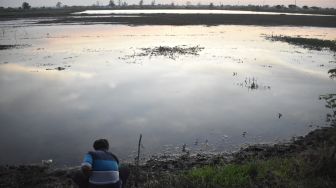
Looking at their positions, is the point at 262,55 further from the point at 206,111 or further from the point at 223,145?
the point at 223,145

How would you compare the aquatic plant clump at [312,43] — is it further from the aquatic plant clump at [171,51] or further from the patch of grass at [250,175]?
the patch of grass at [250,175]

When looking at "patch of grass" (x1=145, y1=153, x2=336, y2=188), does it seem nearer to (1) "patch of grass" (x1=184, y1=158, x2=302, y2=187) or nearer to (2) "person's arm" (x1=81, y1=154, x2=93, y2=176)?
(1) "patch of grass" (x1=184, y1=158, x2=302, y2=187)

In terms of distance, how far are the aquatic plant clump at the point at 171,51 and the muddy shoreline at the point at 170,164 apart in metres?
19.4

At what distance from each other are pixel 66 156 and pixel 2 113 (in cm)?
546

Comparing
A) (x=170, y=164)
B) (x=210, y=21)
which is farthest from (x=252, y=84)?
(x=210, y=21)

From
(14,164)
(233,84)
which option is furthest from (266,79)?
(14,164)

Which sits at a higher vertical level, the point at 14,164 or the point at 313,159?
the point at 313,159

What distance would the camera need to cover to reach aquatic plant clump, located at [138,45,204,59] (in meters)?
32.2

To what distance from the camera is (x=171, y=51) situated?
111 ft

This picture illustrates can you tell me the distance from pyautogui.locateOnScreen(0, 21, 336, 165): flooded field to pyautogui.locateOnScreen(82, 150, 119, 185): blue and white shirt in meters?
5.96

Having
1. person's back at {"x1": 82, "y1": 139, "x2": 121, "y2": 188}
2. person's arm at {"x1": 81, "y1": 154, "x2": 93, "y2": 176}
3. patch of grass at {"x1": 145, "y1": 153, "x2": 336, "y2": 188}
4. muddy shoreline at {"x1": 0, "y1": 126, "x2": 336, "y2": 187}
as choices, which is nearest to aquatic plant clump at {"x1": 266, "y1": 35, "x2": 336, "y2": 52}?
muddy shoreline at {"x1": 0, "y1": 126, "x2": 336, "y2": 187}

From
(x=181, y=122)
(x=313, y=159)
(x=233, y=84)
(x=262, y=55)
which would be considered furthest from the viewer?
(x=262, y=55)

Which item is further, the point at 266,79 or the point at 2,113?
the point at 266,79

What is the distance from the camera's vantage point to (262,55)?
105 feet
